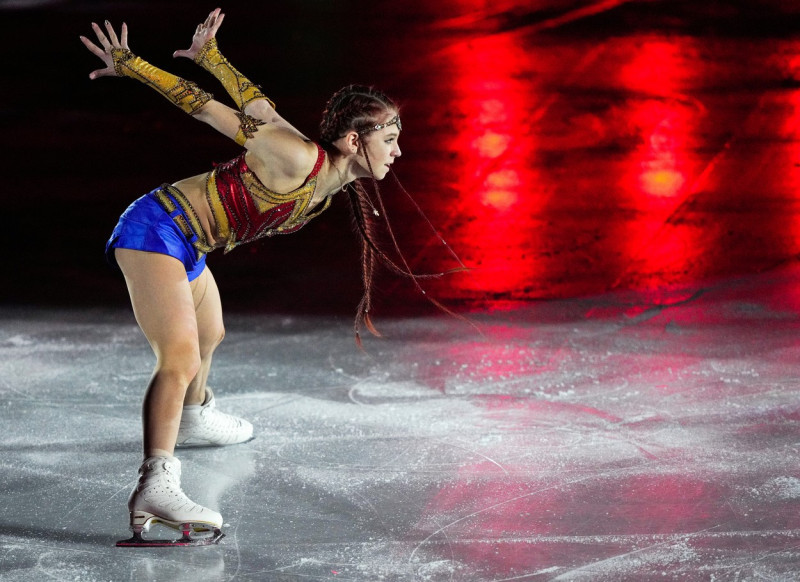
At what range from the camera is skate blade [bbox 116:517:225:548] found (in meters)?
2.42

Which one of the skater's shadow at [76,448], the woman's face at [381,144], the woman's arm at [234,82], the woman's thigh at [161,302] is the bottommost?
the skater's shadow at [76,448]

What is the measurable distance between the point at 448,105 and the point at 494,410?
3.75 meters

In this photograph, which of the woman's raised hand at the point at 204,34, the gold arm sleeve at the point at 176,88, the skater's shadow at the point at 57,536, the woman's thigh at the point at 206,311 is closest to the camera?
the skater's shadow at the point at 57,536

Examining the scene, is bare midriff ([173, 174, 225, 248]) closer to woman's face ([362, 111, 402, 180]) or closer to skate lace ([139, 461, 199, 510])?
woman's face ([362, 111, 402, 180])

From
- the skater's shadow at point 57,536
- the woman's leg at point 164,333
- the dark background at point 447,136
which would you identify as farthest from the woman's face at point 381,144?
the dark background at point 447,136

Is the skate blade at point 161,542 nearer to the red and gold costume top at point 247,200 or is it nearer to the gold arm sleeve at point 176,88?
the red and gold costume top at point 247,200

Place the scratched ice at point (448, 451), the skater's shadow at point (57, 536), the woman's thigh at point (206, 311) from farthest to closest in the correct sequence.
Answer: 1. the woman's thigh at point (206, 311)
2. the skater's shadow at point (57, 536)
3. the scratched ice at point (448, 451)

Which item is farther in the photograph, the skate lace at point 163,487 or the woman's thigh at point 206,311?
the woman's thigh at point 206,311

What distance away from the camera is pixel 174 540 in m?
2.44

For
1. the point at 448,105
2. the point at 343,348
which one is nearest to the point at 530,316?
the point at 343,348

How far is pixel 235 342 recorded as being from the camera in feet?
15.7

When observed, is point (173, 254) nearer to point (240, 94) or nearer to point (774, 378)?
point (240, 94)

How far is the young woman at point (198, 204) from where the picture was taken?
2529mm

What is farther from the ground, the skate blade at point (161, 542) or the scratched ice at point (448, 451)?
the skate blade at point (161, 542)
